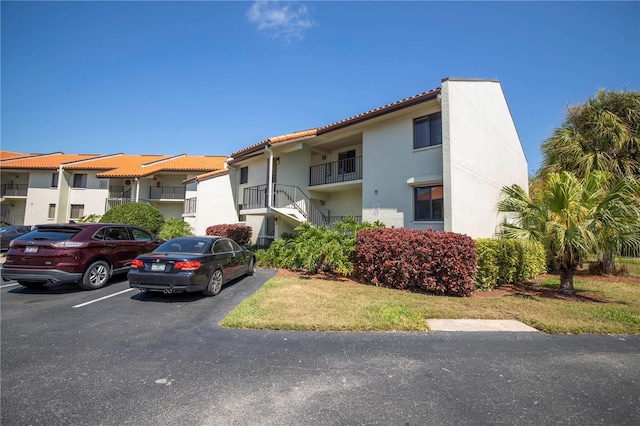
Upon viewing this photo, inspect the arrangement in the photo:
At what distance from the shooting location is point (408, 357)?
3.84 metres

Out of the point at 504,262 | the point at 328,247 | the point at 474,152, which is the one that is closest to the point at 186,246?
the point at 328,247

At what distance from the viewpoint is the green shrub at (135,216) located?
1914cm

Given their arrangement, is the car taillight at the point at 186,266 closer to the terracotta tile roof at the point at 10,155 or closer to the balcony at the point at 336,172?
the balcony at the point at 336,172

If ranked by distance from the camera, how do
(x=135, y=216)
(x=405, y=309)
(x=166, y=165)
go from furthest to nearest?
(x=166, y=165) < (x=135, y=216) < (x=405, y=309)

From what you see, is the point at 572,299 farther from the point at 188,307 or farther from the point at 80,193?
the point at 80,193

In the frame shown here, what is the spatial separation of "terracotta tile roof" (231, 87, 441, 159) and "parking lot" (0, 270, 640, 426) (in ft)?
28.9

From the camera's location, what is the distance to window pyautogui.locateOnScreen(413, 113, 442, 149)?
1110cm

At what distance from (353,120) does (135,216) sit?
1638 cm

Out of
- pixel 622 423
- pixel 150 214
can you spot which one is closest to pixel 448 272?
pixel 622 423

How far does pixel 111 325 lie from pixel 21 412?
2565 millimetres

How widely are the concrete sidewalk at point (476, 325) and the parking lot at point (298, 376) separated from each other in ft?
0.97

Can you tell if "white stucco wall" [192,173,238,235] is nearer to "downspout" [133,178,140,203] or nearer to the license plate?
"downspout" [133,178,140,203]

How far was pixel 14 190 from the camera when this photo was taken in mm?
31344

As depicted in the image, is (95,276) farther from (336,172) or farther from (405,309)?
(336,172)
